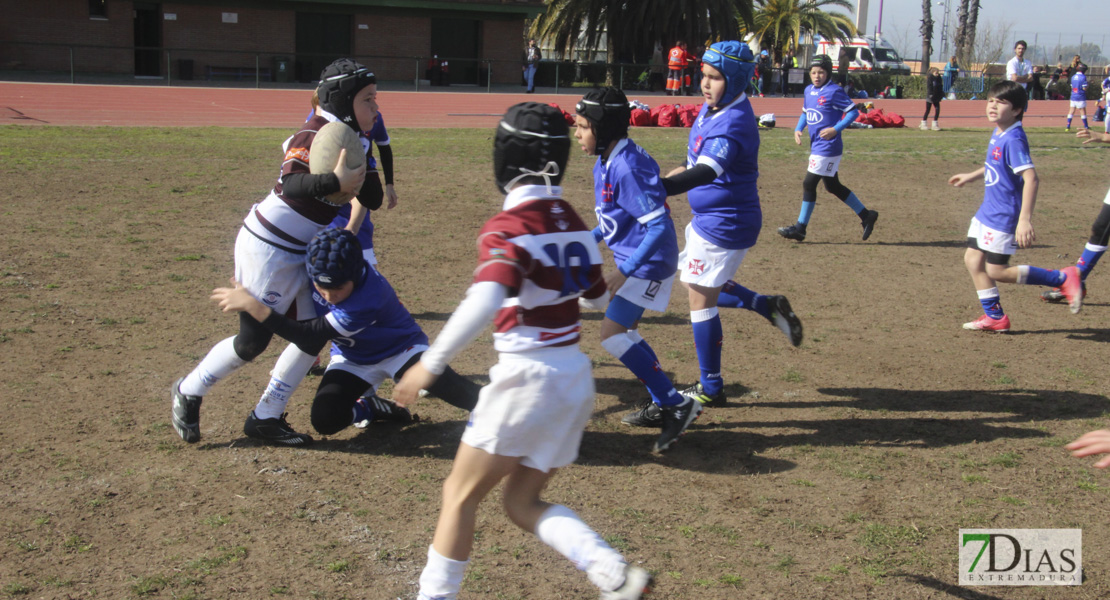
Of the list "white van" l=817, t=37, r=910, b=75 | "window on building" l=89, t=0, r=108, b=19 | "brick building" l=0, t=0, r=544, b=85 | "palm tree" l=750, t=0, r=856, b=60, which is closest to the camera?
"brick building" l=0, t=0, r=544, b=85

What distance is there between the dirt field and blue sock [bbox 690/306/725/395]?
263 millimetres

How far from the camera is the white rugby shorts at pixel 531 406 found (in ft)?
9.60

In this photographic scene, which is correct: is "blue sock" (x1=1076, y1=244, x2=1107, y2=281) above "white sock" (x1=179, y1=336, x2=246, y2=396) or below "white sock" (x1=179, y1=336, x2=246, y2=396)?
above

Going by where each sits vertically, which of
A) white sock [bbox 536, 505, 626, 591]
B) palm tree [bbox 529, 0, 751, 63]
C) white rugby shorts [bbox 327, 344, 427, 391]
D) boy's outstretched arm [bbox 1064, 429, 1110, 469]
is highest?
palm tree [bbox 529, 0, 751, 63]

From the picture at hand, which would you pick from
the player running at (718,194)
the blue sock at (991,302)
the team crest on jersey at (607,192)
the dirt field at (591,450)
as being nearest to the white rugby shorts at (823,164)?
the dirt field at (591,450)

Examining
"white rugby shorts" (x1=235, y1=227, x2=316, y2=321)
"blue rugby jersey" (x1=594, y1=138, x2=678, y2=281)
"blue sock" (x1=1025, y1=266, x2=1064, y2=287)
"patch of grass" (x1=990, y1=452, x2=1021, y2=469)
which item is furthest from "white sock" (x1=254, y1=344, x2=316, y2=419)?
"blue sock" (x1=1025, y1=266, x2=1064, y2=287)

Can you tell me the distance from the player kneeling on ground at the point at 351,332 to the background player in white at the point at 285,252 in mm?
152

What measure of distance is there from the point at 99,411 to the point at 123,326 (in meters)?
1.60

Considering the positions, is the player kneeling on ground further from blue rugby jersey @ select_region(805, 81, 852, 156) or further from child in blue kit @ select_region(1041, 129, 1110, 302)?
blue rugby jersey @ select_region(805, 81, 852, 156)

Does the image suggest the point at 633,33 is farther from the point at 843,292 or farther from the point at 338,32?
the point at 843,292

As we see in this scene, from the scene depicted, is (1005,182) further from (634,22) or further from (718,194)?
(634,22)

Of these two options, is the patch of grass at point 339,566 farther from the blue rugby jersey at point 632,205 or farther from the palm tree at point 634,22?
the palm tree at point 634,22

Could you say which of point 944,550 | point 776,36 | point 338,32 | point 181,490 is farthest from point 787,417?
point 776,36

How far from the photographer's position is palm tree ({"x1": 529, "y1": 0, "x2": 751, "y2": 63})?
40875mm
